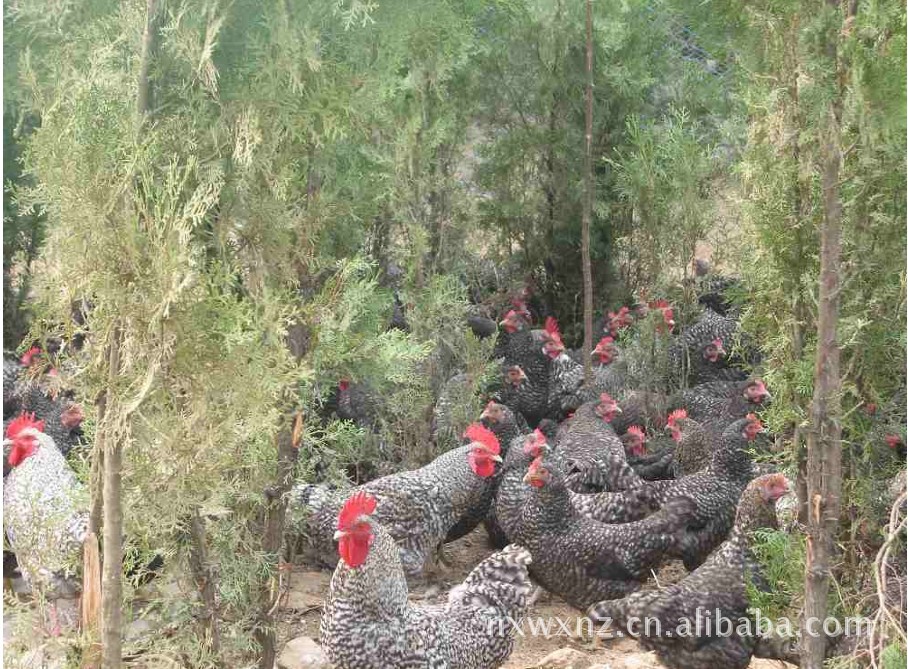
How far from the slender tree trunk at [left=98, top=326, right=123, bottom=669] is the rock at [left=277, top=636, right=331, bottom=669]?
2.01m

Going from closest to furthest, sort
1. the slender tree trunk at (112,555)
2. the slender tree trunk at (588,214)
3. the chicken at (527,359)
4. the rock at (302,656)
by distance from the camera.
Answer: the slender tree trunk at (112,555) → the rock at (302,656) → the slender tree trunk at (588,214) → the chicken at (527,359)

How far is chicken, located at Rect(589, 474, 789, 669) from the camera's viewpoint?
4320 mm

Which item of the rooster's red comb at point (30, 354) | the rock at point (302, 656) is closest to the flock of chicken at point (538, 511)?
the rooster's red comb at point (30, 354)

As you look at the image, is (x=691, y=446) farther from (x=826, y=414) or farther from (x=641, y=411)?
(x=826, y=414)

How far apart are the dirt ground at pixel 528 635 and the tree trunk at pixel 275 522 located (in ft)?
2.65

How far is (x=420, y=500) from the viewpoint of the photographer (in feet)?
17.5

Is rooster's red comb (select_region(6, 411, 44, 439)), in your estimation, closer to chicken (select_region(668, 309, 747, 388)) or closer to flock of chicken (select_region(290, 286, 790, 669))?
flock of chicken (select_region(290, 286, 790, 669))

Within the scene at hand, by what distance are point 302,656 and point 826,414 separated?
2.84 metres

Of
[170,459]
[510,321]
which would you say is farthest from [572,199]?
[170,459]

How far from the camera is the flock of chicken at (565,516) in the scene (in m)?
4.16

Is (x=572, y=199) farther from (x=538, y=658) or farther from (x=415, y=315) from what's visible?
(x=538, y=658)

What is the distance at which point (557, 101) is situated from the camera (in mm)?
9266

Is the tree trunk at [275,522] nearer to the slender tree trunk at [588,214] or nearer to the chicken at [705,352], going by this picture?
the slender tree trunk at [588,214]

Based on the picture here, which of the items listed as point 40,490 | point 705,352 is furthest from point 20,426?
point 705,352
